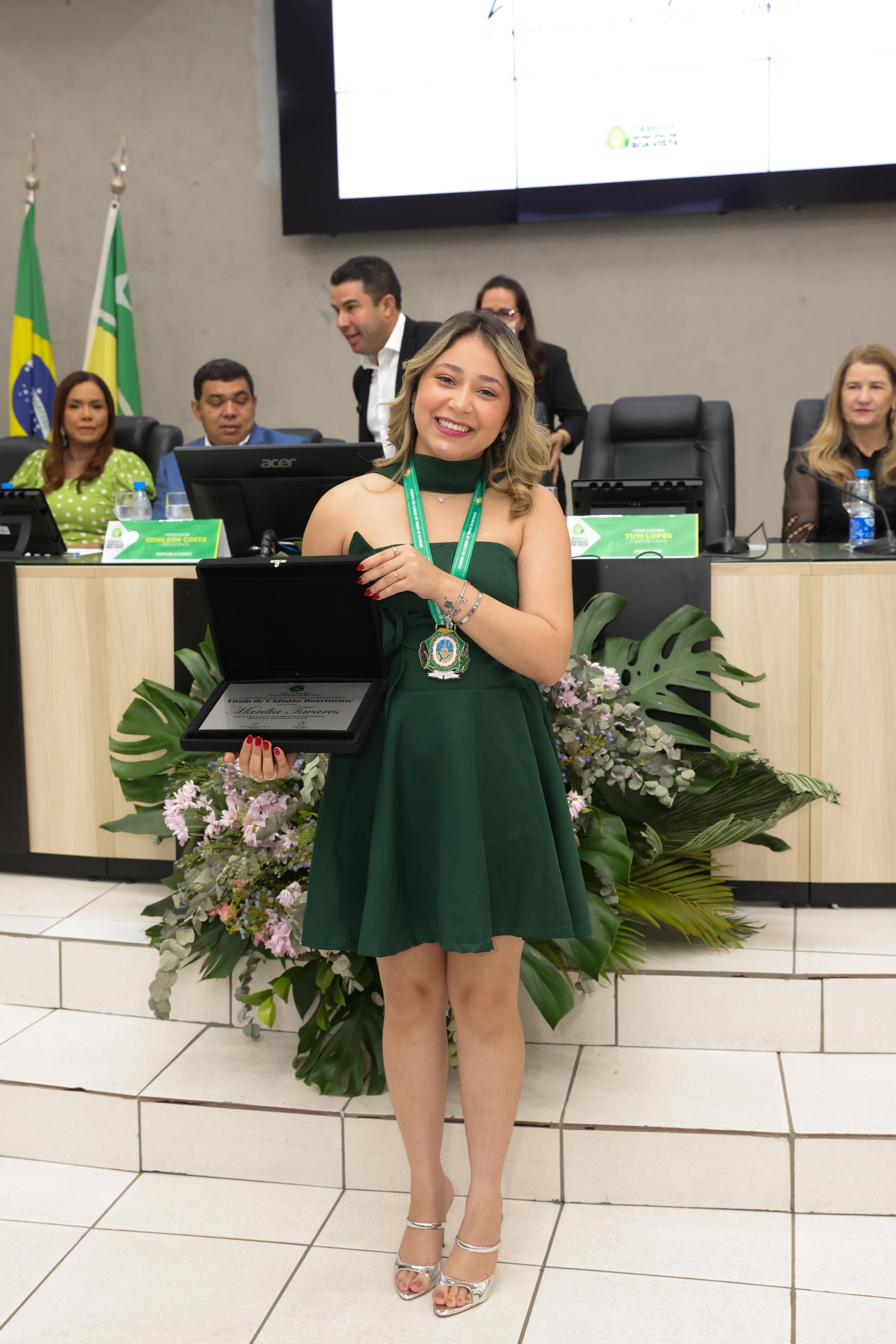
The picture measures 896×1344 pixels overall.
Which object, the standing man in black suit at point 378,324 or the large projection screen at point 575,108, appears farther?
the large projection screen at point 575,108

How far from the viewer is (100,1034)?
7.32 feet

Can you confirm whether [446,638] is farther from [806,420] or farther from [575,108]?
[575,108]

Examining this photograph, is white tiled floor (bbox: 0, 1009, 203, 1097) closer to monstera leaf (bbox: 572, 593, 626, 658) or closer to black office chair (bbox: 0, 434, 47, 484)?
monstera leaf (bbox: 572, 593, 626, 658)

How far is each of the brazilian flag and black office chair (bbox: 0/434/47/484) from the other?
3.21 ft

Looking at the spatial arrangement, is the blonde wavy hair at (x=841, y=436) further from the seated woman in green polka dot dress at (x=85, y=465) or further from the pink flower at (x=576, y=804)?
the seated woman in green polka dot dress at (x=85, y=465)

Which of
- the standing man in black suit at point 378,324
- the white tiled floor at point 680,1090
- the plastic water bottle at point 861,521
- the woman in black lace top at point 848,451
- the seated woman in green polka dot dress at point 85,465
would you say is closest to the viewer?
the white tiled floor at point 680,1090

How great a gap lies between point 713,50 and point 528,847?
12.8 feet

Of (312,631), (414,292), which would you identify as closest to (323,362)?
(414,292)

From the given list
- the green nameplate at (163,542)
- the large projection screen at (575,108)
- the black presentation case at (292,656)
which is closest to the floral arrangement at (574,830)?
the green nameplate at (163,542)

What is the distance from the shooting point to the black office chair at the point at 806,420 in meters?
3.52

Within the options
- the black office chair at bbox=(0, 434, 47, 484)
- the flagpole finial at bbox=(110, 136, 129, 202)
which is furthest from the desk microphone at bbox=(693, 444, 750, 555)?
the flagpole finial at bbox=(110, 136, 129, 202)

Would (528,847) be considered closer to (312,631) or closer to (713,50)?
(312,631)

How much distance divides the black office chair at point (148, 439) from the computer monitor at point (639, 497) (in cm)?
170

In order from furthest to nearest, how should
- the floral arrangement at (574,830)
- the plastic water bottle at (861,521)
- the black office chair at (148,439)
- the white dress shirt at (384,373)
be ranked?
the black office chair at (148,439) → the white dress shirt at (384,373) → the plastic water bottle at (861,521) → the floral arrangement at (574,830)
